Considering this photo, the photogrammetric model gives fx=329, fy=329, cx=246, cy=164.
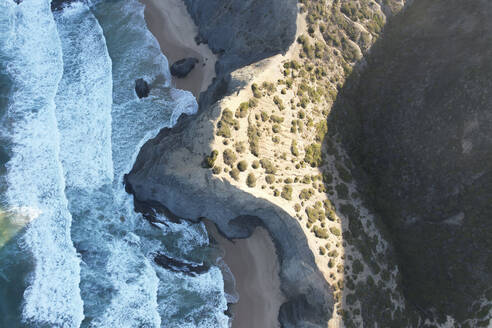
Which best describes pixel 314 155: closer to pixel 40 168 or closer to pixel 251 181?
pixel 251 181

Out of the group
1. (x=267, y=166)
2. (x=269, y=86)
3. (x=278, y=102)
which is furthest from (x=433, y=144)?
(x=269, y=86)

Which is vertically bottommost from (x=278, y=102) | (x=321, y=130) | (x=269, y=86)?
(x=321, y=130)

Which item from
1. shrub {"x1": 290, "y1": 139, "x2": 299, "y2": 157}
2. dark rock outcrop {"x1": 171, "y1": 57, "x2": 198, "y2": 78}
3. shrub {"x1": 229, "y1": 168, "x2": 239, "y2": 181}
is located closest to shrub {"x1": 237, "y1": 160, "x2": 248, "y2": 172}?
shrub {"x1": 229, "y1": 168, "x2": 239, "y2": 181}

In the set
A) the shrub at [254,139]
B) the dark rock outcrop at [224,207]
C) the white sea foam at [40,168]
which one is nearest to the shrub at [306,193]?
the dark rock outcrop at [224,207]

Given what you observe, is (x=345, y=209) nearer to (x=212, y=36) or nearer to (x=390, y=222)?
(x=390, y=222)

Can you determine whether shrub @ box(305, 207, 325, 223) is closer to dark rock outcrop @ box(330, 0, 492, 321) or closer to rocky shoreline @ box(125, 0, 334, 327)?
rocky shoreline @ box(125, 0, 334, 327)

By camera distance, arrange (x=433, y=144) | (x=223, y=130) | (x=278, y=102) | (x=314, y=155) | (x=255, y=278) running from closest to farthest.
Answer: (x=223, y=130), (x=278, y=102), (x=314, y=155), (x=433, y=144), (x=255, y=278)
